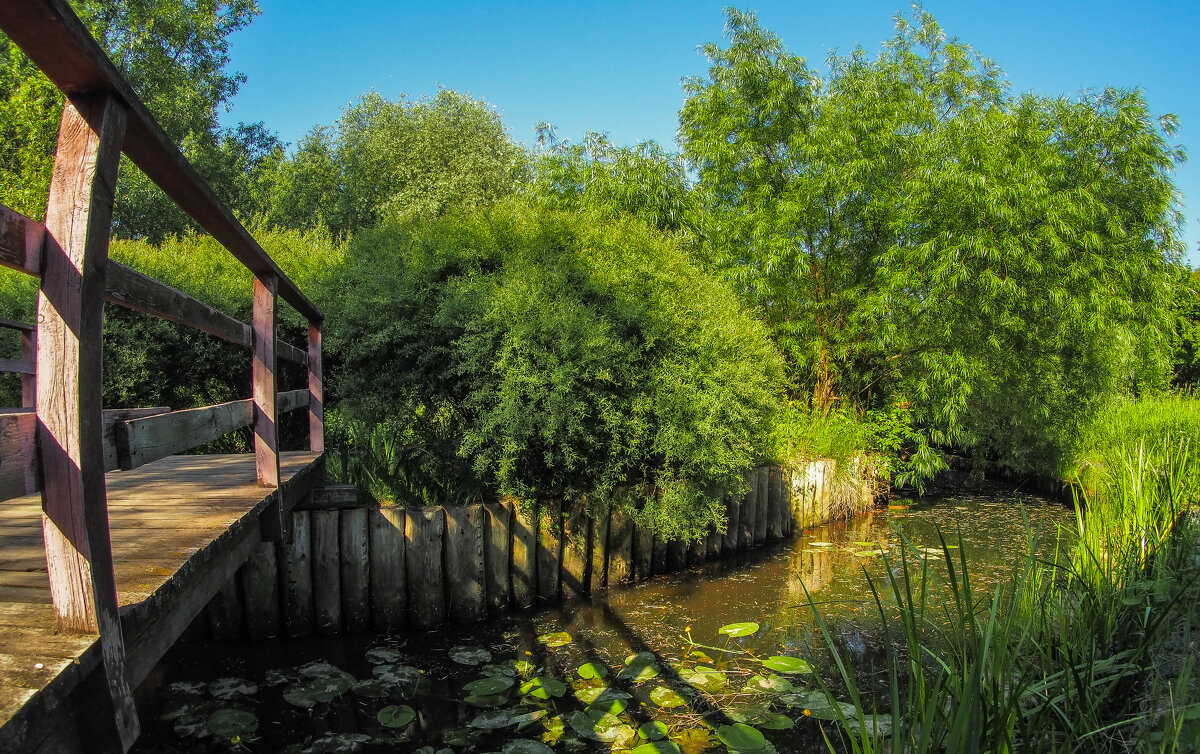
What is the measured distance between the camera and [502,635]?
4750mm

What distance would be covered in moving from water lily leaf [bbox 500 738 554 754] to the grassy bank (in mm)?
1248

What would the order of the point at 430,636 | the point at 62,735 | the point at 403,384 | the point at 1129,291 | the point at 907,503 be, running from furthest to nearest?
the point at 907,503, the point at 1129,291, the point at 403,384, the point at 430,636, the point at 62,735

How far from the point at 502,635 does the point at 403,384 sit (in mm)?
2141

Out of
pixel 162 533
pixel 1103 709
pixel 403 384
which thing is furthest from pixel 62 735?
pixel 403 384

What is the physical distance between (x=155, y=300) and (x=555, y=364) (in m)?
3.19

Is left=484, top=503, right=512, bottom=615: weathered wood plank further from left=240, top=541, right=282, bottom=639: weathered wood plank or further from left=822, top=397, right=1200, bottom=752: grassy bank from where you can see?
left=822, top=397, right=1200, bottom=752: grassy bank

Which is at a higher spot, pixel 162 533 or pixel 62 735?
pixel 162 533

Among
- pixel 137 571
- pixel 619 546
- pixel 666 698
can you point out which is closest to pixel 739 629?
pixel 666 698

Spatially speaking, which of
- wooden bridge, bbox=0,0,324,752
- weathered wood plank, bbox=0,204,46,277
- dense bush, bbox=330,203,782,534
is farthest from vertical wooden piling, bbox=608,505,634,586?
weathered wood plank, bbox=0,204,46,277

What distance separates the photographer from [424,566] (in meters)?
4.91

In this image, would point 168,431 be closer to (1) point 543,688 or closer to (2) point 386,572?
(1) point 543,688

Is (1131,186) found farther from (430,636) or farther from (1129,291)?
(430,636)

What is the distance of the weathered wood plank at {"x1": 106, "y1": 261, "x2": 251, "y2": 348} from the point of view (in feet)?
6.38

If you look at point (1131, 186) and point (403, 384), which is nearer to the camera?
point (403, 384)
